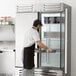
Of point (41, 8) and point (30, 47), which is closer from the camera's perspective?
point (30, 47)

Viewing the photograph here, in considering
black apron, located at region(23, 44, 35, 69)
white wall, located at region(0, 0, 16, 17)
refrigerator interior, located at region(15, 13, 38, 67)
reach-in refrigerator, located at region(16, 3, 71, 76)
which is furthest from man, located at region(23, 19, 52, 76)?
white wall, located at region(0, 0, 16, 17)

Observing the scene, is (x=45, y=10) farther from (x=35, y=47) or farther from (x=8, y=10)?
(x=8, y=10)

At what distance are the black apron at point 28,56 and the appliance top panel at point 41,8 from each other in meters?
0.73

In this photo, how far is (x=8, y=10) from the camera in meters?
5.40

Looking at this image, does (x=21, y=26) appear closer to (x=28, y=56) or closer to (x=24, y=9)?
(x=24, y=9)

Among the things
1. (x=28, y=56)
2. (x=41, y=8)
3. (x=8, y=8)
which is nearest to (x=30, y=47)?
(x=28, y=56)

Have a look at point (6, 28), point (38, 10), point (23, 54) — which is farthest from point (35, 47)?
point (6, 28)

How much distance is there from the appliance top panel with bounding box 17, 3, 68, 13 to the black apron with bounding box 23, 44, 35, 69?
28.6 inches

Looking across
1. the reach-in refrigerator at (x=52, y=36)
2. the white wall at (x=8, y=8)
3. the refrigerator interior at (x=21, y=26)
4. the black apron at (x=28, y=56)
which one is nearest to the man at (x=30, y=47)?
the black apron at (x=28, y=56)

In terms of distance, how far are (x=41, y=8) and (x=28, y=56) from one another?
→ 0.94m

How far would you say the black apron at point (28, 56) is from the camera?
12.6 ft

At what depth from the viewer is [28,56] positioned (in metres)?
3.87

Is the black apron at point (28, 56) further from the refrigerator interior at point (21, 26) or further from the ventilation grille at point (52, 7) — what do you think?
the ventilation grille at point (52, 7)

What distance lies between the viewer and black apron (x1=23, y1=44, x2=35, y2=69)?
3854 millimetres
